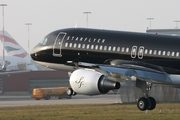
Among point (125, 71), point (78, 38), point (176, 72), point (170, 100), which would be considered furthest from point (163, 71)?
point (170, 100)

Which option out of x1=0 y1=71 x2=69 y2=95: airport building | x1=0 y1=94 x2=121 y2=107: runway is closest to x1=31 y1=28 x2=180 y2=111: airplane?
x1=0 y1=94 x2=121 y2=107: runway

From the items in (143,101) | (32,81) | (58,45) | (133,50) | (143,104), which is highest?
(58,45)

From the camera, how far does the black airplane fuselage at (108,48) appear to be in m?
44.6

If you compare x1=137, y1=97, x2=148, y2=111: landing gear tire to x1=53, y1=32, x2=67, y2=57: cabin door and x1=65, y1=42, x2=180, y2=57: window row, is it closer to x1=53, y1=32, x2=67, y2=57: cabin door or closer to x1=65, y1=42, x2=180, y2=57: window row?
x1=65, y1=42, x2=180, y2=57: window row

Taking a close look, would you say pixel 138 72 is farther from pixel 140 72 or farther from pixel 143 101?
pixel 143 101

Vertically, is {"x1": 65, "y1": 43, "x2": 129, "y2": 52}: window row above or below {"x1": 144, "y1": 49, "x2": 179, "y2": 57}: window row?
above

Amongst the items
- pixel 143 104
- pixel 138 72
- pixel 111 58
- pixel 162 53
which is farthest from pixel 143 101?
pixel 111 58

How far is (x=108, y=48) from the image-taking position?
46562mm

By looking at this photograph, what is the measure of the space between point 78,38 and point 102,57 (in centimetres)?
254

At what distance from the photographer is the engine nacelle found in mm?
41250

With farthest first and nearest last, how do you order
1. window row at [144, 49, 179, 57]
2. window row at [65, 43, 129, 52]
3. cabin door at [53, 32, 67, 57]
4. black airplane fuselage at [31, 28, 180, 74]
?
1. cabin door at [53, 32, 67, 57]
2. window row at [65, 43, 129, 52]
3. black airplane fuselage at [31, 28, 180, 74]
4. window row at [144, 49, 179, 57]

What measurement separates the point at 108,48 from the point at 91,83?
5826 millimetres

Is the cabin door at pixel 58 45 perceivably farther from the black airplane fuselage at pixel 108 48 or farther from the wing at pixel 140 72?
the wing at pixel 140 72

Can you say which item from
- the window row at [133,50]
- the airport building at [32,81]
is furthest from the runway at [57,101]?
the airport building at [32,81]
